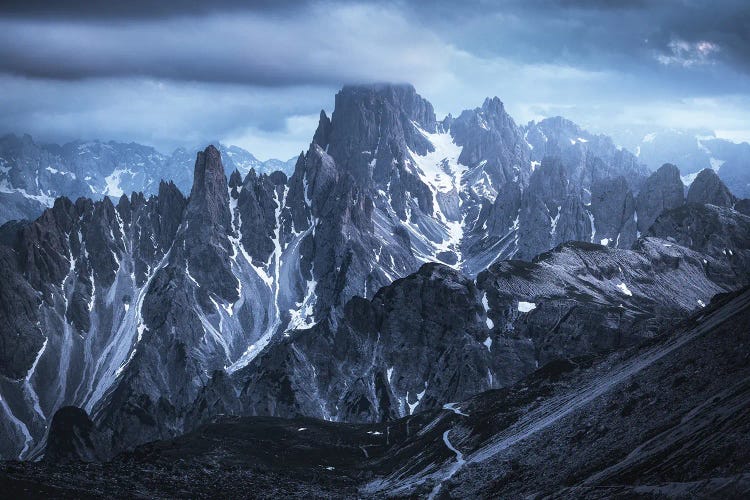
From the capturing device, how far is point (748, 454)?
7750 centimetres

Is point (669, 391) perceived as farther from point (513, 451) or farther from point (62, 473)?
point (62, 473)

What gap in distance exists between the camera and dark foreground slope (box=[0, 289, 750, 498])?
88.9 meters

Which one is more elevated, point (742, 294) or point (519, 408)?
point (742, 294)

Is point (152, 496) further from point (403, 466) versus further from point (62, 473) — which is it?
point (403, 466)

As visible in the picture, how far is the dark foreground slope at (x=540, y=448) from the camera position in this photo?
88.9 metres

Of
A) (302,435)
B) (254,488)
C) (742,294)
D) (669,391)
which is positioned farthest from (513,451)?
(302,435)

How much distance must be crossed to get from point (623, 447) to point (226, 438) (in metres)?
101

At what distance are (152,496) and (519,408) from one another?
2923 inches

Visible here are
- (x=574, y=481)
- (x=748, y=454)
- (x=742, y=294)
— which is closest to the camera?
(x=748, y=454)

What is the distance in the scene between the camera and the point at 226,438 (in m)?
183

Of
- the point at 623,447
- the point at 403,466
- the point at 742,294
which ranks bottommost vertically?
the point at 403,466

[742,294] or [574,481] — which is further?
[742,294]

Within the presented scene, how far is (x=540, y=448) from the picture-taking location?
125m

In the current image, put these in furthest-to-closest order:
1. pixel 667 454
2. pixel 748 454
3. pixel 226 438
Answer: pixel 226 438, pixel 667 454, pixel 748 454
